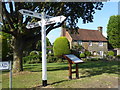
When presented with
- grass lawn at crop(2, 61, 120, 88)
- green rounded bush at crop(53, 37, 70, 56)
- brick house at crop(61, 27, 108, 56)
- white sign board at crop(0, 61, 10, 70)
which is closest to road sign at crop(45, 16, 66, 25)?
white sign board at crop(0, 61, 10, 70)

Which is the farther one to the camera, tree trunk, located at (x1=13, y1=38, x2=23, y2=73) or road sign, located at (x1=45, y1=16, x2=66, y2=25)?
tree trunk, located at (x1=13, y1=38, x2=23, y2=73)

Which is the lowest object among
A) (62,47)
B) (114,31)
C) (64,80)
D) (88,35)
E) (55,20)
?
(64,80)

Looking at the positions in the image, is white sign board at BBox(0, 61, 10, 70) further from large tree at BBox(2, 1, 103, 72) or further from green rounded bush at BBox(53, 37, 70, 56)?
green rounded bush at BBox(53, 37, 70, 56)

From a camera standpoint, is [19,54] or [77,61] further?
[19,54]

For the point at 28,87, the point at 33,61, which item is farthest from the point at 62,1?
the point at 33,61

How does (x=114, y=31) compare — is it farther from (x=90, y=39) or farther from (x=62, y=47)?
(x=62, y=47)

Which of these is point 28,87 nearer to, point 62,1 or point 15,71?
point 15,71

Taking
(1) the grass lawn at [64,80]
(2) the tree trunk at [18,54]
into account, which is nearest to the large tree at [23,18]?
(2) the tree trunk at [18,54]

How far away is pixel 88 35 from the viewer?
4472 cm

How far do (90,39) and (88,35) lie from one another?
1.74 meters

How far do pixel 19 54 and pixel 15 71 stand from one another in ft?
4.39

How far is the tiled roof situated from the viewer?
42.1 m

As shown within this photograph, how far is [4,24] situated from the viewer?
1171cm

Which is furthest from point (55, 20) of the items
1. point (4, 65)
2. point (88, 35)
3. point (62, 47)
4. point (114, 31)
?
point (114, 31)
